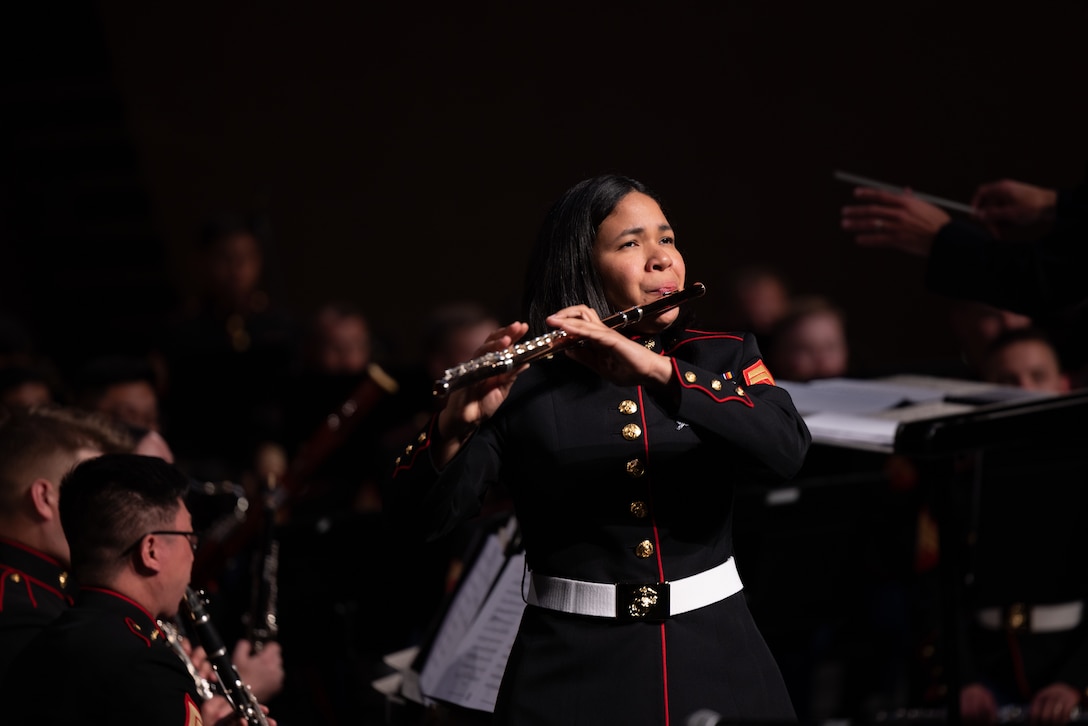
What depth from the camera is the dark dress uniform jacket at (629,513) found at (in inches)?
75.5

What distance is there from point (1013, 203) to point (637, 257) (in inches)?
48.8

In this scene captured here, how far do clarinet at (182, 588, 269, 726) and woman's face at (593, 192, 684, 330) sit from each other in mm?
1181

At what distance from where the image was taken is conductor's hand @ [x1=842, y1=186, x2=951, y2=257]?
9.04 feet

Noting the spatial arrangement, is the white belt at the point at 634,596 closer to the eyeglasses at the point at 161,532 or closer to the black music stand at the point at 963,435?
the black music stand at the point at 963,435

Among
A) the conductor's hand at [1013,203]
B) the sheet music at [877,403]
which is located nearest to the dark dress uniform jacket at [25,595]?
the sheet music at [877,403]

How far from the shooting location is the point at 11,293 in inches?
329

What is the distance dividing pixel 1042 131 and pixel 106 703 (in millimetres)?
2994

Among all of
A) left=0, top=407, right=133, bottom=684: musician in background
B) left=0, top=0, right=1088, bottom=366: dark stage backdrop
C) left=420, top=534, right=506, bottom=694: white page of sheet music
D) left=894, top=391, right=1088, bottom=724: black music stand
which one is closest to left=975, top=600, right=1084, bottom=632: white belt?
left=0, top=0, right=1088, bottom=366: dark stage backdrop

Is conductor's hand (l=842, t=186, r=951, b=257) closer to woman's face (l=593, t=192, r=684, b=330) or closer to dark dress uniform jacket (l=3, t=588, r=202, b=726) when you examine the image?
woman's face (l=593, t=192, r=684, b=330)

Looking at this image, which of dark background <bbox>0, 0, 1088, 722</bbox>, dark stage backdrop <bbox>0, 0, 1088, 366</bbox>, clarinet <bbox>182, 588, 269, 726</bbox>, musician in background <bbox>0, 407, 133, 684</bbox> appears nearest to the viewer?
clarinet <bbox>182, 588, 269, 726</bbox>

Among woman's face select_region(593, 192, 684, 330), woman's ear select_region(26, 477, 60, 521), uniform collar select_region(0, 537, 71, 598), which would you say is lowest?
uniform collar select_region(0, 537, 71, 598)

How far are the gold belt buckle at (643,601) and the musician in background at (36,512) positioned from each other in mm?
1394

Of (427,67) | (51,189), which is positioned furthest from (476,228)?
(51,189)

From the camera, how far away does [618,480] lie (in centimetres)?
198
